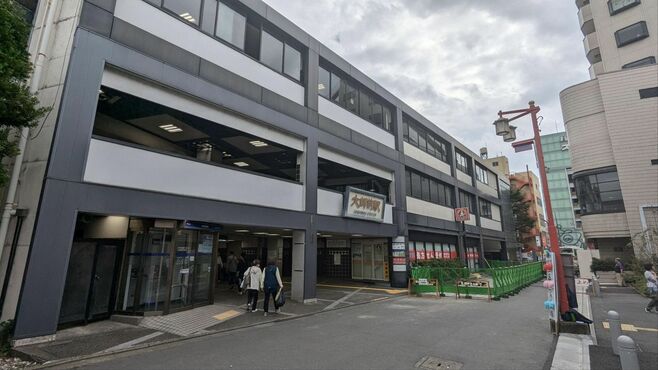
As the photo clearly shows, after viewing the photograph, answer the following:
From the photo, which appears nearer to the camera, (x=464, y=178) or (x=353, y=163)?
(x=353, y=163)

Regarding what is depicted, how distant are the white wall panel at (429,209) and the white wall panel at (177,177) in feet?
39.3

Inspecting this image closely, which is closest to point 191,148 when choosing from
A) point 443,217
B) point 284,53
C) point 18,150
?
point 284,53

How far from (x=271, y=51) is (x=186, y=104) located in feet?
17.8

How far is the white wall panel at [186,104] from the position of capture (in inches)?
379

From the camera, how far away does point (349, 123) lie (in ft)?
62.1

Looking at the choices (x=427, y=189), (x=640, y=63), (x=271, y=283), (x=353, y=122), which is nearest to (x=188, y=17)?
(x=271, y=283)

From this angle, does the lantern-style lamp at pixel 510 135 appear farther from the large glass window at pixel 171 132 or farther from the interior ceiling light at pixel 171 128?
the interior ceiling light at pixel 171 128

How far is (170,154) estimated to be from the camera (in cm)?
1033

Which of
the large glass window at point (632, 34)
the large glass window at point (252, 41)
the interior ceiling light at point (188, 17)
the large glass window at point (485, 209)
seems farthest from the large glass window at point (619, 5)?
the interior ceiling light at point (188, 17)

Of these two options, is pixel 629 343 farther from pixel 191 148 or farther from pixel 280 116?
pixel 191 148

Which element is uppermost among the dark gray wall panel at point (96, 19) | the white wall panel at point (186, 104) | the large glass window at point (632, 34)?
the large glass window at point (632, 34)

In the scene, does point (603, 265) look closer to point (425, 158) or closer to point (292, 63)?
point (425, 158)

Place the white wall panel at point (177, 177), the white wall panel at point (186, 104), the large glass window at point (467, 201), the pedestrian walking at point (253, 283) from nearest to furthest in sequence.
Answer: the white wall panel at point (177, 177) < the white wall panel at point (186, 104) < the pedestrian walking at point (253, 283) < the large glass window at point (467, 201)

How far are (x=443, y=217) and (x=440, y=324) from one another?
18783mm
